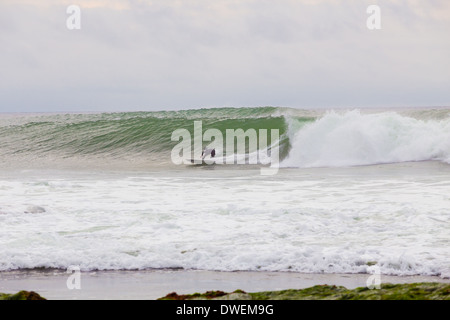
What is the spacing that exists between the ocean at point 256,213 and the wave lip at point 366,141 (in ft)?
0.22

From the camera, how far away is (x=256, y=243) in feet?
24.5

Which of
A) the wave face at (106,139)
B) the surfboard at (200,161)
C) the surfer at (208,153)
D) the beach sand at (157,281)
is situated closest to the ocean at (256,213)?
the beach sand at (157,281)

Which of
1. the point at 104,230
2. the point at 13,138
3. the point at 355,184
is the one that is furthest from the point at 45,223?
the point at 13,138

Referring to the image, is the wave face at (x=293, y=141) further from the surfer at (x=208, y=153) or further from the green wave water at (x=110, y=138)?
the surfer at (x=208, y=153)

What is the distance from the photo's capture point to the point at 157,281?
237 inches

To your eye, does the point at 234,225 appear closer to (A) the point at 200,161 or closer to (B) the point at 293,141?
(A) the point at 200,161

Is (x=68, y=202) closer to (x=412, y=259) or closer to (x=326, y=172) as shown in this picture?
(x=412, y=259)

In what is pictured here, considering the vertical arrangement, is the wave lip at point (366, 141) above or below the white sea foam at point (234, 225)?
above

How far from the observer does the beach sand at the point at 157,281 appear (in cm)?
556

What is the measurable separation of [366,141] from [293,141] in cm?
303

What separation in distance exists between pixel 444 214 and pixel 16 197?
8.10 meters

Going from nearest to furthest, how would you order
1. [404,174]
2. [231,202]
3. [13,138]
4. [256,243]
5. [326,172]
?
[256,243] → [231,202] → [404,174] → [326,172] → [13,138]

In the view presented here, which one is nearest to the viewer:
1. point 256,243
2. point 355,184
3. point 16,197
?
point 256,243

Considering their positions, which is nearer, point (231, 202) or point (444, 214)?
point (444, 214)
